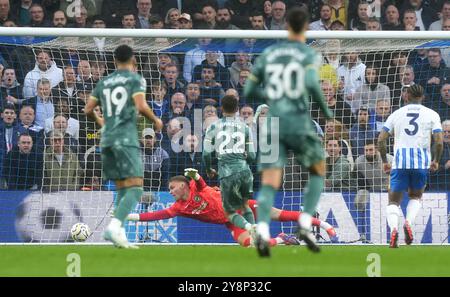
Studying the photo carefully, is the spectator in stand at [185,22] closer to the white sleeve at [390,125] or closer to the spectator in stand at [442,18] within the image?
the spectator in stand at [442,18]

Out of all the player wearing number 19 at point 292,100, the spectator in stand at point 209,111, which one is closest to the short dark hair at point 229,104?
the spectator in stand at point 209,111

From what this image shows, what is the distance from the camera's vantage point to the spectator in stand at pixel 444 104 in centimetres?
2000

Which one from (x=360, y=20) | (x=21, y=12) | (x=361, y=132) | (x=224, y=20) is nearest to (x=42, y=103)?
(x=21, y=12)

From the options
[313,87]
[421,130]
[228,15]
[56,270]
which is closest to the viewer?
[313,87]

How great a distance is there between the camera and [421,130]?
17.7 metres

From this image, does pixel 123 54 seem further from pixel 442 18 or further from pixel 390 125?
pixel 442 18

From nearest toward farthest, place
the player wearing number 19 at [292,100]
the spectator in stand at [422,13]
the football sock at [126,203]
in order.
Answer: the player wearing number 19 at [292,100], the football sock at [126,203], the spectator in stand at [422,13]

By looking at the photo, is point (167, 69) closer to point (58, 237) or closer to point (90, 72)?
point (90, 72)

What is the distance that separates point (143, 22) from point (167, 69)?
3.21 metres

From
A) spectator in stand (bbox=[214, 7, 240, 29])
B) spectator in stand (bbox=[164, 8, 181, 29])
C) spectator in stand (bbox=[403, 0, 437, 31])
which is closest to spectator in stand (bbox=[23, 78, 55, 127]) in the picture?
spectator in stand (bbox=[164, 8, 181, 29])

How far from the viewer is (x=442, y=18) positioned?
23.5 m

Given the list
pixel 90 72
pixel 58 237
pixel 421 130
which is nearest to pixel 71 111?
Answer: pixel 90 72

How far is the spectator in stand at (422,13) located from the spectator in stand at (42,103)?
7954 mm

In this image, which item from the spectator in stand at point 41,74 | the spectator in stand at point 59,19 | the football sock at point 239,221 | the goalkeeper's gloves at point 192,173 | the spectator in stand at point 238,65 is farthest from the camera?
the spectator in stand at point 59,19
